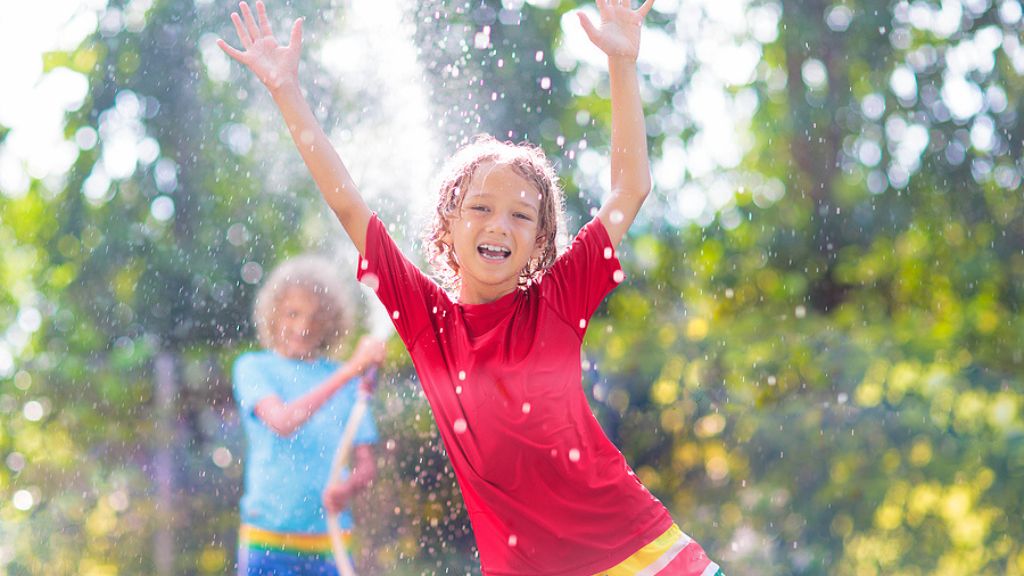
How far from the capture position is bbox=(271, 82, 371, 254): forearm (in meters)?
1.91

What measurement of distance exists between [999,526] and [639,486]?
320 cm

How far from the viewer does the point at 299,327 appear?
9.96 ft

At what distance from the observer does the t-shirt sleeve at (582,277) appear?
1979mm

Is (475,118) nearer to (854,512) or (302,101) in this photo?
(854,512)

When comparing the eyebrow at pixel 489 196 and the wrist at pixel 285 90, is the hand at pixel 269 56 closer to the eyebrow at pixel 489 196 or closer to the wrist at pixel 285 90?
the wrist at pixel 285 90

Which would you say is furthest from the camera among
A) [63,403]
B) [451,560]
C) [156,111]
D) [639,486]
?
[63,403]

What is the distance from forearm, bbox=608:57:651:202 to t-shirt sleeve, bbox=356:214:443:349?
1.47 ft

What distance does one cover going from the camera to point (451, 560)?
480 cm

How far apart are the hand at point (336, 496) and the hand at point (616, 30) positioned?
1.41m

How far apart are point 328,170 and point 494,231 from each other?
0.31 metres

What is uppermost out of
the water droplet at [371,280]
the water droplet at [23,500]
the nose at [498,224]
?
the nose at [498,224]

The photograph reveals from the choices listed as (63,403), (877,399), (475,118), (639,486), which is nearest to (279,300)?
(639,486)

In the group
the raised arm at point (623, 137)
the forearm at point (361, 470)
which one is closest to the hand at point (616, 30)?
the raised arm at point (623, 137)

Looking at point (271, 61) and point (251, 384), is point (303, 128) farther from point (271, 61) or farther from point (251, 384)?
point (251, 384)
